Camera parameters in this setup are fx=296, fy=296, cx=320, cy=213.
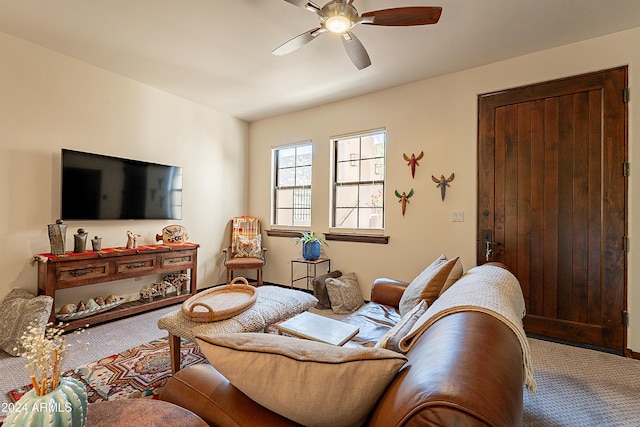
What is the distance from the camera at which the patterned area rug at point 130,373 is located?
1874 millimetres

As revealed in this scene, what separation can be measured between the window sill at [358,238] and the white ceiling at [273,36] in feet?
6.04

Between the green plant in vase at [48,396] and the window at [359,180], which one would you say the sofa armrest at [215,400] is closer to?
the green plant in vase at [48,396]

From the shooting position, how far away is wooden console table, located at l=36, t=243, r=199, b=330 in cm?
265

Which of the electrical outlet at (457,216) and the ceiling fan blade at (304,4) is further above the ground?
the ceiling fan blade at (304,4)

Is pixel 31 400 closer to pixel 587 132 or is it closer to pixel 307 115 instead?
pixel 587 132

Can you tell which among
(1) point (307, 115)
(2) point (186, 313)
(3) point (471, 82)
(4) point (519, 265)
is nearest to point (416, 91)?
(3) point (471, 82)

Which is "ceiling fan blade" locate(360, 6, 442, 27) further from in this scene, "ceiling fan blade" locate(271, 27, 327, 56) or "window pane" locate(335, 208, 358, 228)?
"window pane" locate(335, 208, 358, 228)

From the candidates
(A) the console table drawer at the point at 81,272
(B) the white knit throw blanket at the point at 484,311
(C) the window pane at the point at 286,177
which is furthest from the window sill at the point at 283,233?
(B) the white knit throw blanket at the point at 484,311

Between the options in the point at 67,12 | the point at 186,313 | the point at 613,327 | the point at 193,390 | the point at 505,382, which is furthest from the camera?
the point at 613,327

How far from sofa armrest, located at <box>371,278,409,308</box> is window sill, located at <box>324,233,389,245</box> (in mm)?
950

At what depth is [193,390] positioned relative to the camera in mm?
957

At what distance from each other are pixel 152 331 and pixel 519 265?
3.64 m

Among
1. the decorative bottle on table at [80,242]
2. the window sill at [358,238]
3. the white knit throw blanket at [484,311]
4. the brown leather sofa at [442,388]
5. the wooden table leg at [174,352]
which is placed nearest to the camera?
the brown leather sofa at [442,388]

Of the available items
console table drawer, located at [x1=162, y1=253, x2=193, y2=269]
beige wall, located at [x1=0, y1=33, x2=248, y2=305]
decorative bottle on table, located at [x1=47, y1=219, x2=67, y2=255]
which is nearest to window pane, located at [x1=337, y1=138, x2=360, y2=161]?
beige wall, located at [x1=0, y1=33, x2=248, y2=305]
